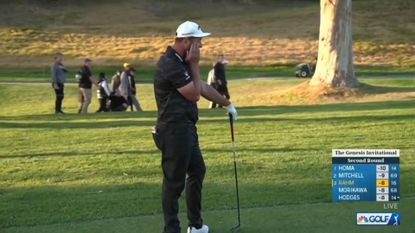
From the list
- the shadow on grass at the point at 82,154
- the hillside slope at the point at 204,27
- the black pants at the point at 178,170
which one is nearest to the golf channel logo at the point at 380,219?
the black pants at the point at 178,170

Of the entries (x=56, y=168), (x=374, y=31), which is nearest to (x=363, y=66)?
(x=374, y=31)

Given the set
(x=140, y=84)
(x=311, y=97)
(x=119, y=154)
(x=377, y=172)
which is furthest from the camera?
(x=140, y=84)

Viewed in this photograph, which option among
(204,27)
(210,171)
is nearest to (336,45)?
(210,171)

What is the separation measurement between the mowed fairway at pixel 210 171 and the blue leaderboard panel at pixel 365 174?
502 mm

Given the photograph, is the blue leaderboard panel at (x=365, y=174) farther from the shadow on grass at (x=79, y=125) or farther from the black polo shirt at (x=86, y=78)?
the black polo shirt at (x=86, y=78)

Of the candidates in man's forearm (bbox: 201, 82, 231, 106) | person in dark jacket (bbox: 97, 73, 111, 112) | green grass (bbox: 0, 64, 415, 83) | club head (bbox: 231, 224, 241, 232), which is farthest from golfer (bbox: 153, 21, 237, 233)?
green grass (bbox: 0, 64, 415, 83)

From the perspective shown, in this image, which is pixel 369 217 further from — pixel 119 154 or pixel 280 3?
pixel 280 3

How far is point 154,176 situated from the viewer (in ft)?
31.1

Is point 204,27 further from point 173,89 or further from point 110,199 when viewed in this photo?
point 173,89

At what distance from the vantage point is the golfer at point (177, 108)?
6152 millimetres

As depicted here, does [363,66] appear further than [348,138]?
Yes

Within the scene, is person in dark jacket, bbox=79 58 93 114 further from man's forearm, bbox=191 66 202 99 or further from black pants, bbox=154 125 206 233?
man's forearm, bbox=191 66 202 99

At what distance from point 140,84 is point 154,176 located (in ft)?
83.0

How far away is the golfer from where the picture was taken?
615 centimetres
